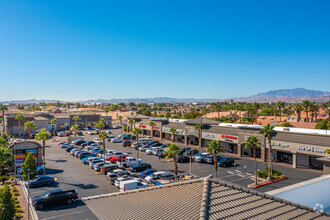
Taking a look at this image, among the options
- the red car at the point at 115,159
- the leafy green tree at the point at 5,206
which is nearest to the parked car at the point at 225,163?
the red car at the point at 115,159

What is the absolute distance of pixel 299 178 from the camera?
3544 cm

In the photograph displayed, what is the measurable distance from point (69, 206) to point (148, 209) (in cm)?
1849

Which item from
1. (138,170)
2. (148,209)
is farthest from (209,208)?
(138,170)

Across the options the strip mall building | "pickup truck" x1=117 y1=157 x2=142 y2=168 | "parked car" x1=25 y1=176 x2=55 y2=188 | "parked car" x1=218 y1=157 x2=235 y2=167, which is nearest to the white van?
"parked car" x1=25 y1=176 x2=55 y2=188

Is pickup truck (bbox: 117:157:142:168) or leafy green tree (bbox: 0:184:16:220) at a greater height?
leafy green tree (bbox: 0:184:16:220)

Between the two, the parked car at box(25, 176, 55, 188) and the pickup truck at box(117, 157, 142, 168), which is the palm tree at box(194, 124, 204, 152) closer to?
the pickup truck at box(117, 157, 142, 168)

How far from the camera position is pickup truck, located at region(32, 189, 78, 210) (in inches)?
977

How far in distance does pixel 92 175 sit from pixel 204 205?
31.3m

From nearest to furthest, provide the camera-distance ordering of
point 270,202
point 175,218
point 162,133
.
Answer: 1. point 175,218
2. point 270,202
3. point 162,133

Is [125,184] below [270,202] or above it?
below

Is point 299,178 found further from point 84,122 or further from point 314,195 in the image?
point 84,122

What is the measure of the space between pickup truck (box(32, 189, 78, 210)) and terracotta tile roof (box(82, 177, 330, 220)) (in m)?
15.4

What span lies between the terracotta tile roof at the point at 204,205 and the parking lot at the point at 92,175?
13854 millimetres

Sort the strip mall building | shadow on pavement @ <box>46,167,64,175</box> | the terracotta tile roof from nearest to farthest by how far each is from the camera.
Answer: the terracotta tile roof → shadow on pavement @ <box>46,167,64,175</box> → the strip mall building
